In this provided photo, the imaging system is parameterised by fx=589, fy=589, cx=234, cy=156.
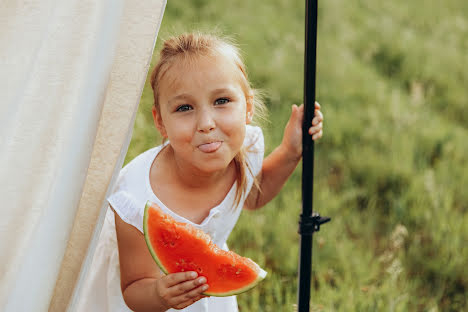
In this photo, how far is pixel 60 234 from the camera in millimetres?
1452

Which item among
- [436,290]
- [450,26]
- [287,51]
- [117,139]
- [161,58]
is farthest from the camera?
[450,26]

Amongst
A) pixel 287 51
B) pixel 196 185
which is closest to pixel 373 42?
pixel 287 51

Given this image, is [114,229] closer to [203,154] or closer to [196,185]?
[196,185]

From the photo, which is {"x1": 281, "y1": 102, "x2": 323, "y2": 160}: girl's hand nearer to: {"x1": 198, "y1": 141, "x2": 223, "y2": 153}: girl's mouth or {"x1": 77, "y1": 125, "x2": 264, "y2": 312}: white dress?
{"x1": 77, "y1": 125, "x2": 264, "y2": 312}: white dress

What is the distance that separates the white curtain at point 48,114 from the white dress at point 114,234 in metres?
0.40

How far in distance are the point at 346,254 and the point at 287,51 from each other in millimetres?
2254

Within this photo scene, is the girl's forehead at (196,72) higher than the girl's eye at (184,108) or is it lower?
higher

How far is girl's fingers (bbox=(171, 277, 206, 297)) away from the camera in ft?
5.13

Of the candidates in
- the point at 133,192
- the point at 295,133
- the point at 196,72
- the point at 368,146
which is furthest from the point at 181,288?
the point at 368,146

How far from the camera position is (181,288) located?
61.8 inches

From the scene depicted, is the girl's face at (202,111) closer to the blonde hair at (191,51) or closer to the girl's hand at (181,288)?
the blonde hair at (191,51)

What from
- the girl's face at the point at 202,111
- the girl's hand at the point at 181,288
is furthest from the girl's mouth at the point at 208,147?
the girl's hand at the point at 181,288

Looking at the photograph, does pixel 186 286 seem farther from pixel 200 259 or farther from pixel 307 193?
pixel 307 193

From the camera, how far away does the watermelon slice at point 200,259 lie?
5.48 ft
